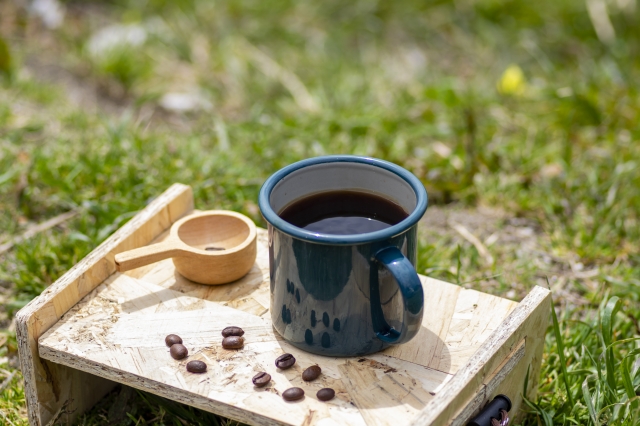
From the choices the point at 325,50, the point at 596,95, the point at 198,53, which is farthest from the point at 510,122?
the point at 198,53

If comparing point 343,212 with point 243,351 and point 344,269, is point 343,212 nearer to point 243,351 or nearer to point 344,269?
point 344,269

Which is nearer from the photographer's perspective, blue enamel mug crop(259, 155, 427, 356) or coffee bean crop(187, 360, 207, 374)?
blue enamel mug crop(259, 155, 427, 356)

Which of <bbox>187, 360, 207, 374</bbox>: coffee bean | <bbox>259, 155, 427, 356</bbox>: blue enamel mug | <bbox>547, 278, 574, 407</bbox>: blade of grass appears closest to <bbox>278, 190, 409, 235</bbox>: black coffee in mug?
<bbox>259, 155, 427, 356</bbox>: blue enamel mug

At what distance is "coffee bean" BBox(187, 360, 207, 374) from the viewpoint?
1.76 m

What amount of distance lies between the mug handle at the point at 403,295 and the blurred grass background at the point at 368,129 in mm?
573

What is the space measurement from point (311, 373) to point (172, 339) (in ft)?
1.16

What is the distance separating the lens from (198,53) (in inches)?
181

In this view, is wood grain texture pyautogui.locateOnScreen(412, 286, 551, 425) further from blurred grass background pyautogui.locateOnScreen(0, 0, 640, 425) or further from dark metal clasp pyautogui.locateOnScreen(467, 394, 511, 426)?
blurred grass background pyautogui.locateOnScreen(0, 0, 640, 425)

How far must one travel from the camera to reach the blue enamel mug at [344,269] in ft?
5.42

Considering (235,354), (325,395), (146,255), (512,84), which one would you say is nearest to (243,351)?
(235,354)

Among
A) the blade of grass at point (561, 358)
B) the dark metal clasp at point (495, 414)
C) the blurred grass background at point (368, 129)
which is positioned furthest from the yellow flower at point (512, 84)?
the dark metal clasp at point (495, 414)

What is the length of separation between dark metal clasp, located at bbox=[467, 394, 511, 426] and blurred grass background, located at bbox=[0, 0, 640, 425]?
10.7 inches

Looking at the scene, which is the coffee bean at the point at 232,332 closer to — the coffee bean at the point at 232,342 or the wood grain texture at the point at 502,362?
the coffee bean at the point at 232,342

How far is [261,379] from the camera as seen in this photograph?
1.73 m
